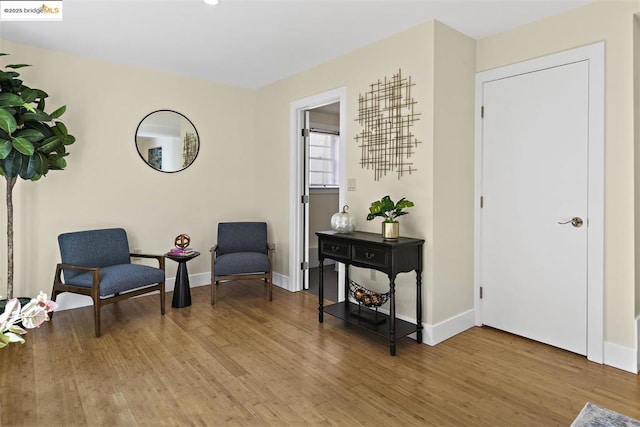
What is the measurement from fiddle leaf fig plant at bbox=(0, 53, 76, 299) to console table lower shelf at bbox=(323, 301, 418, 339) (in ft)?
8.70

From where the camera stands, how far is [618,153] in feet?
8.30

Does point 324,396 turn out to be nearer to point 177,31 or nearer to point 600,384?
point 600,384

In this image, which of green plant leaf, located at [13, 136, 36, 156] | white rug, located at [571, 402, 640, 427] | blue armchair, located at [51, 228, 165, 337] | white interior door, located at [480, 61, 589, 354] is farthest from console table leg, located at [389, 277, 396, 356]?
green plant leaf, located at [13, 136, 36, 156]

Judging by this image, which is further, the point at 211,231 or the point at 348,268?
the point at 211,231

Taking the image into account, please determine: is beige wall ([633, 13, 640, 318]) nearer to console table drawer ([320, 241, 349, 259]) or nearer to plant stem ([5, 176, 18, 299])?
console table drawer ([320, 241, 349, 259])

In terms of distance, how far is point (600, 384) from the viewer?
7.64 feet

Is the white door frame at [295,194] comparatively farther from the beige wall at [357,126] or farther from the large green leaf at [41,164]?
the large green leaf at [41,164]

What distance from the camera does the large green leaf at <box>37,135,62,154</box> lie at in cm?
308

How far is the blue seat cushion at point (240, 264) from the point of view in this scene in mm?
3842

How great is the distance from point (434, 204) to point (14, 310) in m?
2.55

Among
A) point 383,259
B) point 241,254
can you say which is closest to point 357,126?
point 383,259

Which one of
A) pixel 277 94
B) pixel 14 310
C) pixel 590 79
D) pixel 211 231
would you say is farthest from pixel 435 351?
pixel 277 94

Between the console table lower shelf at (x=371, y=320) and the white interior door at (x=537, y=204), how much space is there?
0.84 m

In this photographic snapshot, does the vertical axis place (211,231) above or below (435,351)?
above
